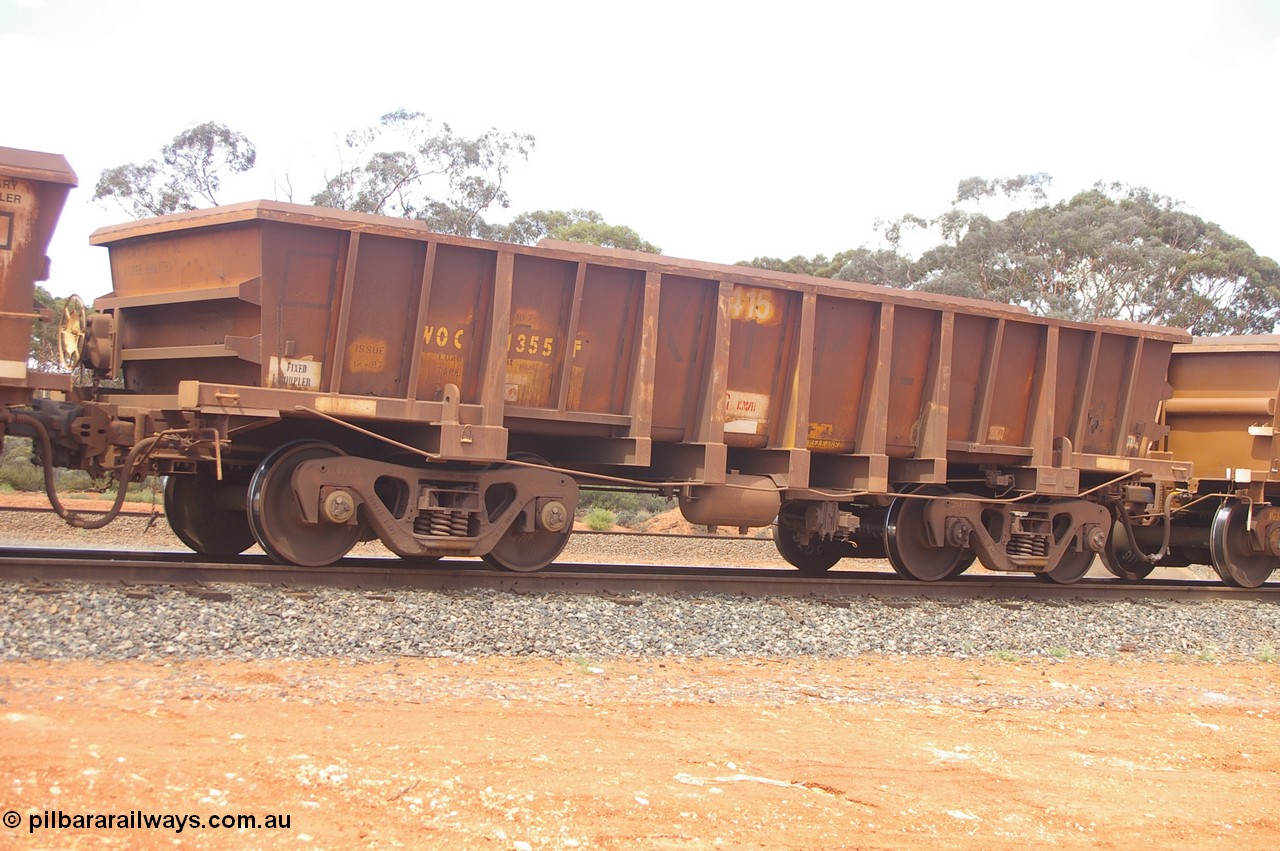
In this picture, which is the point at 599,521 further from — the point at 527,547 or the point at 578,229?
the point at 578,229

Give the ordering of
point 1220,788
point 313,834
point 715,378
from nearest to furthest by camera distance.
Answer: point 313,834, point 1220,788, point 715,378

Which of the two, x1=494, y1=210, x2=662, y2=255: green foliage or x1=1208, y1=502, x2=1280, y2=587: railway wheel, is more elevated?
x1=494, y1=210, x2=662, y2=255: green foliage

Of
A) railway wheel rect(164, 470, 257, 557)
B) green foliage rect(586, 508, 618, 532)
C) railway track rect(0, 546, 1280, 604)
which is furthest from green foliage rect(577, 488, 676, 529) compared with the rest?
railway wheel rect(164, 470, 257, 557)

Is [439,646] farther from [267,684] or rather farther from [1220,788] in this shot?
[1220,788]

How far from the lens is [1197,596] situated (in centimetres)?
1214

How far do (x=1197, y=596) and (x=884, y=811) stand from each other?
8.97 m

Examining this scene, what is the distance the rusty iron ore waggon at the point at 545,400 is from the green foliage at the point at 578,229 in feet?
107

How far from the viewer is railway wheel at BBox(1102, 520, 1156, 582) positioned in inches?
551

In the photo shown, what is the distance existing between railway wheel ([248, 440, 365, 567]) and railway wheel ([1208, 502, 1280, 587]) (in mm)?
10177

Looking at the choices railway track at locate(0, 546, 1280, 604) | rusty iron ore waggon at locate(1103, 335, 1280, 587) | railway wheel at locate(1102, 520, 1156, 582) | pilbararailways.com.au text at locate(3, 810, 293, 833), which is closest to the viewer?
pilbararailways.com.au text at locate(3, 810, 293, 833)

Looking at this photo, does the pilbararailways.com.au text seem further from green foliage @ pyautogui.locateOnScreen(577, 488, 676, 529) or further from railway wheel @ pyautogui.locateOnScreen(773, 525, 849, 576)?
green foliage @ pyautogui.locateOnScreen(577, 488, 676, 529)

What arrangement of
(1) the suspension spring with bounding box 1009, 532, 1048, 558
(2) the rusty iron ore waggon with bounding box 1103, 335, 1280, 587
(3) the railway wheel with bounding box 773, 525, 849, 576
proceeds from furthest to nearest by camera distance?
(2) the rusty iron ore waggon with bounding box 1103, 335, 1280, 587 < (3) the railway wheel with bounding box 773, 525, 849, 576 < (1) the suspension spring with bounding box 1009, 532, 1048, 558

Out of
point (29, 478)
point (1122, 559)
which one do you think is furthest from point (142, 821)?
point (29, 478)

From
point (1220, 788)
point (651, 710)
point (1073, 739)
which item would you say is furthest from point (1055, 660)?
point (651, 710)
